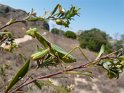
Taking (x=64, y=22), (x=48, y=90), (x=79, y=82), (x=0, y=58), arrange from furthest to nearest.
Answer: (x=79, y=82) < (x=0, y=58) < (x=48, y=90) < (x=64, y=22)

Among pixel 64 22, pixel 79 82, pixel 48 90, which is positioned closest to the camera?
pixel 64 22

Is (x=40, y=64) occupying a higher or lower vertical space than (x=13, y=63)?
lower

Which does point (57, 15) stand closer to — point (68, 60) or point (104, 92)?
point (68, 60)

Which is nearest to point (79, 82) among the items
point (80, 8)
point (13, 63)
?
point (13, 63)

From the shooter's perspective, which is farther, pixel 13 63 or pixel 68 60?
pixel 13 63

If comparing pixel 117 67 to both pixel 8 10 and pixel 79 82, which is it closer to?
pixel 79 82

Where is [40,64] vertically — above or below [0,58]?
below

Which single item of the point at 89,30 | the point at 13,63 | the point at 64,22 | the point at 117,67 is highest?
the point at 89,30

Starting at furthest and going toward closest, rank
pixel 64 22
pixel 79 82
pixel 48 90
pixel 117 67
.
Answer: pixel 79 82, pixel 48 90, pixel 64 22, pixel 117 67

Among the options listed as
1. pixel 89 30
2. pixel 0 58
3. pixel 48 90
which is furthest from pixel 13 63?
pixel 89 30
